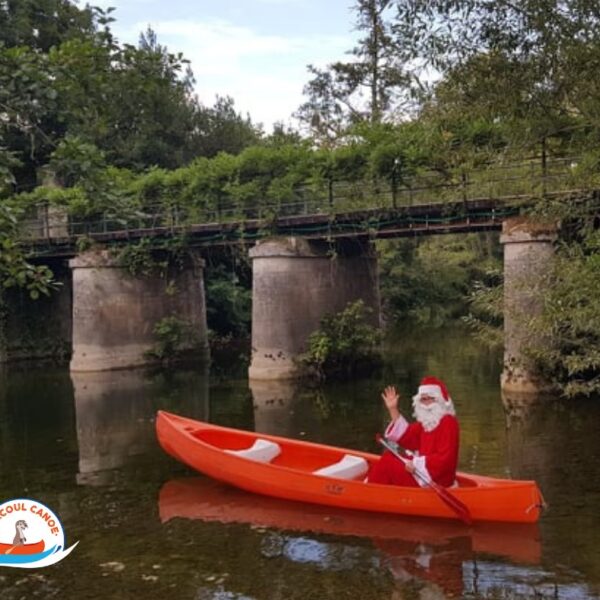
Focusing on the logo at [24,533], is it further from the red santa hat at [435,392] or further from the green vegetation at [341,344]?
the green vegetation at [341,344]

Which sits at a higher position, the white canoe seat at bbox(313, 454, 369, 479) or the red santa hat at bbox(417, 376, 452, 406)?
the red santa hat at bbox(417, 376, 452, 406)

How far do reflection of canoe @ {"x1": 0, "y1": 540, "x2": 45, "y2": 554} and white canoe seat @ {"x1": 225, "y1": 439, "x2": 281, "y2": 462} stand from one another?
4.76 meters

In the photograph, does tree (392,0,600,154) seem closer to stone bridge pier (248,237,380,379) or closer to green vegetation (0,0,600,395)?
green vegetation (0,0,600,395)

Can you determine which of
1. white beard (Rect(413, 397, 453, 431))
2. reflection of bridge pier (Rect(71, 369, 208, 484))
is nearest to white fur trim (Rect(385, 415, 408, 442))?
white beard (Rect(413, 397, 453, 431))

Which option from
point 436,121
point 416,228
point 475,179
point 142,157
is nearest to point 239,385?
point 416,228

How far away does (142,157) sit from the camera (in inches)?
1722

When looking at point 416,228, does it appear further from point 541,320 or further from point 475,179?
point 541,320

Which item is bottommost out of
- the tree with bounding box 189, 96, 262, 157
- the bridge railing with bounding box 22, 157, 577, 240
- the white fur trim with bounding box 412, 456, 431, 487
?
the white fur trim with bounding box 412, 456, 431, 487

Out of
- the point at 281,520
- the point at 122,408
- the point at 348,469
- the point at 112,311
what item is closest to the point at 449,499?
the point at 348,469

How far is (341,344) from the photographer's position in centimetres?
2388

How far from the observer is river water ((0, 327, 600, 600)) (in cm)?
833

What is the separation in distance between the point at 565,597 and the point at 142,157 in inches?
1546

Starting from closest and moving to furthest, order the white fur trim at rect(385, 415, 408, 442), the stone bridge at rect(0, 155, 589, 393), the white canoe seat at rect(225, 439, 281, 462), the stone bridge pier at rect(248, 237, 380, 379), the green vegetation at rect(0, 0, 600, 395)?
the green vegetation at rect(0, 0, 600, 395), the white fur trim at rect(385, 415, 408, 442), the white canoe seat at rect(225, 439, 281, 462), the stone bridge at rect(0, 155, 589, 393), the stone bridge pier at rect(248, 237, 380, 379)

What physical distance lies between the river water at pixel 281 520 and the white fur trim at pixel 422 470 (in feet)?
2.25
